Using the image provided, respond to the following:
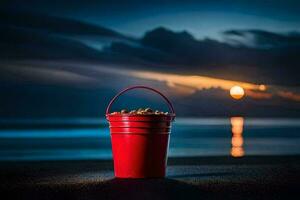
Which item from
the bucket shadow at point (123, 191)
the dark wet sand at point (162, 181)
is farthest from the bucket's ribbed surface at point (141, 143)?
the bucket shadow at point (123, 191)

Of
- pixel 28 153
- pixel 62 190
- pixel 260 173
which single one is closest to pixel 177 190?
pixel 62 190

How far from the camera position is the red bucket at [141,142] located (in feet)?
37.4

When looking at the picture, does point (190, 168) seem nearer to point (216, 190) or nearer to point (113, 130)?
point (113, 130)

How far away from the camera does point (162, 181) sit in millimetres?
11016

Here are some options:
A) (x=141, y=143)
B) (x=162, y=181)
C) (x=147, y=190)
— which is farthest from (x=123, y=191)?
(x=141, y=143)

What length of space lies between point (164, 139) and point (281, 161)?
441cm

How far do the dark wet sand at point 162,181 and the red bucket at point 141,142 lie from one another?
316mm

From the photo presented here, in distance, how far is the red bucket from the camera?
37.4ft

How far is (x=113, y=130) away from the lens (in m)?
11.7

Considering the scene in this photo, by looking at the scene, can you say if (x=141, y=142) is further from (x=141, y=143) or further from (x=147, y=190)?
(x=147, y=190)

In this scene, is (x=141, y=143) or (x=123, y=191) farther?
(x=141, y=143)

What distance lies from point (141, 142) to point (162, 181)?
2.49ft

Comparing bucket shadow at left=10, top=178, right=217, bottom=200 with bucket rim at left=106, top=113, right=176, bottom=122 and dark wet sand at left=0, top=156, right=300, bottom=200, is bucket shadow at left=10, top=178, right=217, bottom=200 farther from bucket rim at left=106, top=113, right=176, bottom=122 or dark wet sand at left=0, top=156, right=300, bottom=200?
bucket rim at left=106, top=113, right=176, bottom=122

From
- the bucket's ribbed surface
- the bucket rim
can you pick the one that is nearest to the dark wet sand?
the bucket's ribbed surface
